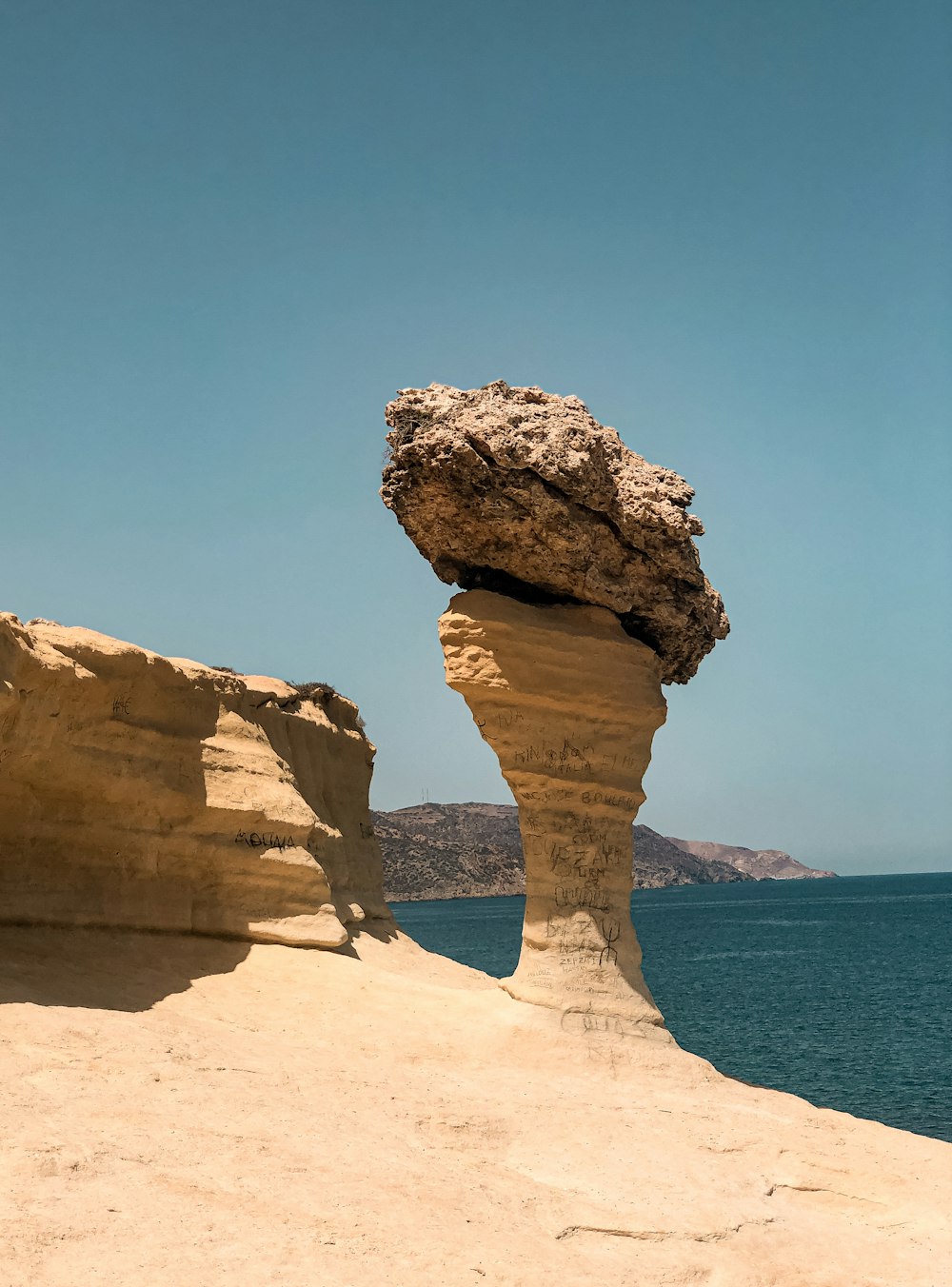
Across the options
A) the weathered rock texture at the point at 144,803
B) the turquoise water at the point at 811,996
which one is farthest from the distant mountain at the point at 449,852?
the weathered rock texture at the point at 144,803

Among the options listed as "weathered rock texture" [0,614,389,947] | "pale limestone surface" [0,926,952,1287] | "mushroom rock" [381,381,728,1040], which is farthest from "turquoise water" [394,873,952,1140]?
"weathered rock texture" [0,614,389,947]

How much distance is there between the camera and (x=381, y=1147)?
7.63 m

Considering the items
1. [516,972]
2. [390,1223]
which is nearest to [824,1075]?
[516,972]

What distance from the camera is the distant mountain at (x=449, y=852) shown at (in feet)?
350

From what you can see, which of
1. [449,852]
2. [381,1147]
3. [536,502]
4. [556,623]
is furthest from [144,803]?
[449,852]

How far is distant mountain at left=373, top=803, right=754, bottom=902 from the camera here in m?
107

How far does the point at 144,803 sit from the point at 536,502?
4.99 meters

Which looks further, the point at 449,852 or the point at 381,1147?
the point at 449,852

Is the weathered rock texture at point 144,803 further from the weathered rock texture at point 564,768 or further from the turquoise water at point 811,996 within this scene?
the turquoise water at point 811,996

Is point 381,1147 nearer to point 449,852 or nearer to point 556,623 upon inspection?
point 556,623

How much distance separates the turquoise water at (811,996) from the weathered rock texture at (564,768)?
10250 mm

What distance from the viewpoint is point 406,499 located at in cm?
1217

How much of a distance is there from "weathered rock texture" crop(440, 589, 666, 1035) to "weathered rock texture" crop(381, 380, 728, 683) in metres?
0.54

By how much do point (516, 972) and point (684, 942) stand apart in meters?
59.0
